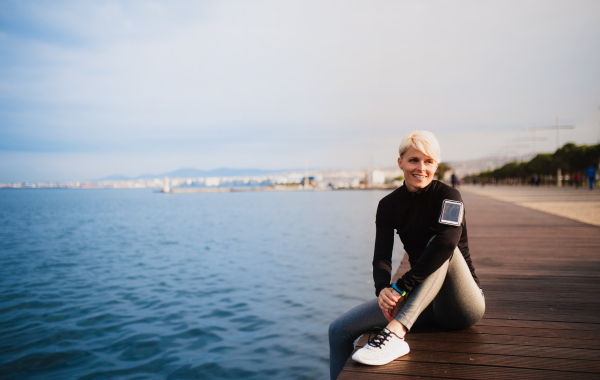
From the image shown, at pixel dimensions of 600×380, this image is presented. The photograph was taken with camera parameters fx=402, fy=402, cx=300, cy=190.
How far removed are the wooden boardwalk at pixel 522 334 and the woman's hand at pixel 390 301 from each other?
10.1 inches

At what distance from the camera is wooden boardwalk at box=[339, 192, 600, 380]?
2.15 m

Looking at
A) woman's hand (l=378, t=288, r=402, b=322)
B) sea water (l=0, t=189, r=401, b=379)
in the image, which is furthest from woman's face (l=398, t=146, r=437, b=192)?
sea water (l=0, t=189, r=401, b=379)

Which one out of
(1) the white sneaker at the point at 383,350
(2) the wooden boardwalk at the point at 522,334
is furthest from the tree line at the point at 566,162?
(1) the white sneaker at the point at 383,350

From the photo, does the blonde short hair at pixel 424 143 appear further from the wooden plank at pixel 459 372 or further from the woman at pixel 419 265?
the wooden plank at pixel 459 372

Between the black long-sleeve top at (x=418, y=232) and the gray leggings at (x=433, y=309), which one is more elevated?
the black long-sleeve top at (x=418, y=232)

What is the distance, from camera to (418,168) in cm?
242

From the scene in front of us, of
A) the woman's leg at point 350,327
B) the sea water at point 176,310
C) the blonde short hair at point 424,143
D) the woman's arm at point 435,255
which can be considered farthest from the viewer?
the sea water at point 176,310

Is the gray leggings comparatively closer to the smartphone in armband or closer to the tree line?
the smartphone in armband

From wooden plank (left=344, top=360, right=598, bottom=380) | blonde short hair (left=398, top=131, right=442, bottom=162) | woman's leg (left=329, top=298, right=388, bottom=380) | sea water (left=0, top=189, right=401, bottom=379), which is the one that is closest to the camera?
wooden plank (left=344, top=360, right=598, bottom=380)

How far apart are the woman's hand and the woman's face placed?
66 cm

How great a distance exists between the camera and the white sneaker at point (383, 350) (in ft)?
7.34

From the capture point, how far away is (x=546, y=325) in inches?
111

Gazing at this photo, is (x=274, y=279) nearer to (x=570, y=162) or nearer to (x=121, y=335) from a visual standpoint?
(x=121, y=335)

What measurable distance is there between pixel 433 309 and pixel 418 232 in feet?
1.82
